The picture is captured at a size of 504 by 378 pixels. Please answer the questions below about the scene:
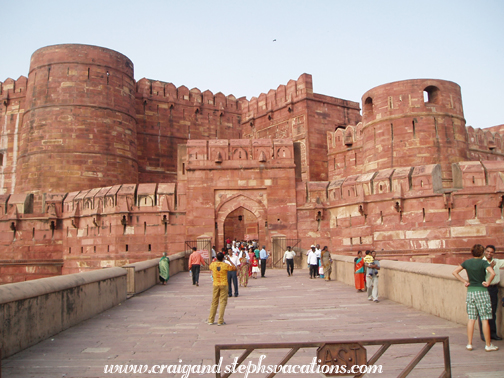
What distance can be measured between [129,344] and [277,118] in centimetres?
2306

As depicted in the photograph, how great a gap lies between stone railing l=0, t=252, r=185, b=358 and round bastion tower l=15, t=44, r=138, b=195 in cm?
1553

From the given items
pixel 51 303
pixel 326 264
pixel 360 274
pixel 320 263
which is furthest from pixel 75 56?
pixel 51 303

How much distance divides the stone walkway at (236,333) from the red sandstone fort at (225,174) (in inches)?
316

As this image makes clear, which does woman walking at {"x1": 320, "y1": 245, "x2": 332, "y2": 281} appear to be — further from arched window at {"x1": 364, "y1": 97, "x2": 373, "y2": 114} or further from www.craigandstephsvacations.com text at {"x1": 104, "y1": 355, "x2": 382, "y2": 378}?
arched window at {"x1": 364, "y1": 97, "x2": 373, "y2": 114}

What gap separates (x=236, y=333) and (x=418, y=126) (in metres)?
15.6

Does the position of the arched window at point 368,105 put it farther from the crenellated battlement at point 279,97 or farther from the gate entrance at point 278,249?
the gate entrance at point 278,249

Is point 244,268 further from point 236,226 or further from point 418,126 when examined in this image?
point 236,226

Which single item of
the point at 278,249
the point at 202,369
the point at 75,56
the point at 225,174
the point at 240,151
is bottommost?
the point at 202,369

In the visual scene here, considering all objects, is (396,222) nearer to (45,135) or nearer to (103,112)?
(103,112)

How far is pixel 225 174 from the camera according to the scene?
60.5 feet

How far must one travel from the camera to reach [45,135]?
23.0 meters

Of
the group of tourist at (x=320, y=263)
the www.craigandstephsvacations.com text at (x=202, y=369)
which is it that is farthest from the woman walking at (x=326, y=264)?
the www.craigandstephsvacations.com text at (x=202, y=369)

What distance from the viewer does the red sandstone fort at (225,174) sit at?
16031 millimetres

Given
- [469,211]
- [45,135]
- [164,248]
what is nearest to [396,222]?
[469,211]
